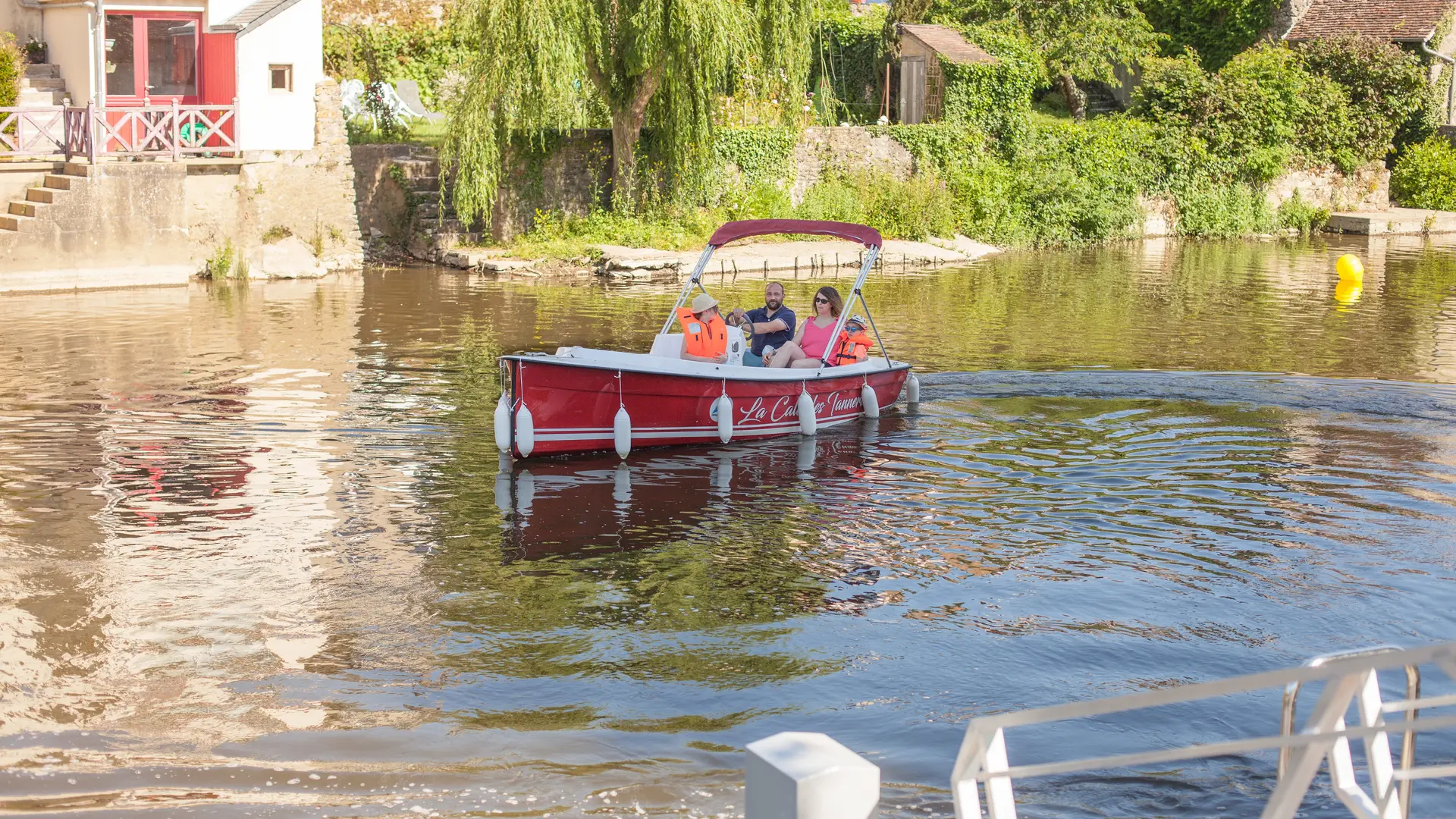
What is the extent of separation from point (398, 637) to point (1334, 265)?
24519 mm

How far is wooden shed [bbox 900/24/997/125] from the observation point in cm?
3161

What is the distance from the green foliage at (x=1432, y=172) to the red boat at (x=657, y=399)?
28733mm

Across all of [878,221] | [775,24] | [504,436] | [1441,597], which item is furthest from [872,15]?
[1441,597]

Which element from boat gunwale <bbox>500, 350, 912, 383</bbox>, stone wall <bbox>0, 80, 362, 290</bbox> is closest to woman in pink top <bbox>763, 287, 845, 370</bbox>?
boat gunwale <bbox>500, 350, 912, 383</bbox>

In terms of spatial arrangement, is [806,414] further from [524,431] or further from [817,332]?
[524,431]

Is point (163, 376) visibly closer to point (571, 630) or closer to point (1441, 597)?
point (571, 630)

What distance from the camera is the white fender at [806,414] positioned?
41.8 feet

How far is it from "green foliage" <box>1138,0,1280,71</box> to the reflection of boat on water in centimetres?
2844

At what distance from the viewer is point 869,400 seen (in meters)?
13.5

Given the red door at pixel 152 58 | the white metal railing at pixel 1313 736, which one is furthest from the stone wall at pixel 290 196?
the white metal railing at pixel 1313 736

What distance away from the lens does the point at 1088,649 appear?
731 cm

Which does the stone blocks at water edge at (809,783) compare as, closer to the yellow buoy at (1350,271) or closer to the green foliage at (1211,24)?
the yellow buoy at (1350,271)

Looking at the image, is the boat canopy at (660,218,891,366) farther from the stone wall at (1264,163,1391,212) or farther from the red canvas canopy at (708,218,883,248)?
the stone wall at (1264,163,1391,212)

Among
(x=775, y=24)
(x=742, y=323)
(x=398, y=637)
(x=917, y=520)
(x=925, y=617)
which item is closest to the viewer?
(x=398, y=637)
